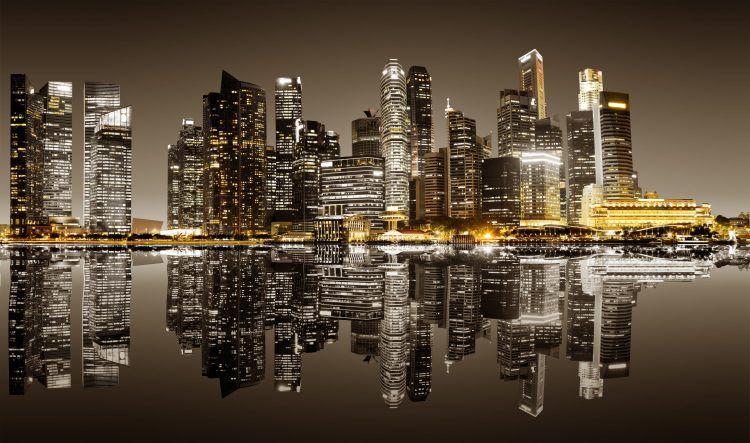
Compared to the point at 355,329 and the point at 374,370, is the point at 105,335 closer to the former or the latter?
the point at 355,329

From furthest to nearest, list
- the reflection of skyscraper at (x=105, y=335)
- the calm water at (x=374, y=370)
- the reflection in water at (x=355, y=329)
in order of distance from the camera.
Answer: the reflection of skyscraper at (x=105, y=335) < the reflection in water at (x=355, y=329) < the calm water at (x=374, y=370)

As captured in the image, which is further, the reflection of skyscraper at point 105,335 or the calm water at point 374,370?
the reflection of skyscraper at point 105,335

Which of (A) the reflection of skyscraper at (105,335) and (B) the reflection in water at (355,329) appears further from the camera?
(A) the reflection of skyscraper at (105,335)

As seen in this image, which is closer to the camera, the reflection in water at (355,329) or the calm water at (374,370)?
the calm water at (374,370)

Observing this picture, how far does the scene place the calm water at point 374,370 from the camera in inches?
309

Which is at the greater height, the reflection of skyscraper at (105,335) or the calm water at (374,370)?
the reflection of skyscraper at (105,335)

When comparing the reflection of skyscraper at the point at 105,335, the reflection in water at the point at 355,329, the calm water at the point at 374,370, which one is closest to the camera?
the calm water at the point at 374,370

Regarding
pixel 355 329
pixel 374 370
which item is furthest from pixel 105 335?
pixel 374 370

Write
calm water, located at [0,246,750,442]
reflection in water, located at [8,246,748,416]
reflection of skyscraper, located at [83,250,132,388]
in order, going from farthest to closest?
reflection of skyscraper, located at [83,250,132,388] < reflection in water, located at [8,246,748,416] < calm water, located at [0,246,750,442]

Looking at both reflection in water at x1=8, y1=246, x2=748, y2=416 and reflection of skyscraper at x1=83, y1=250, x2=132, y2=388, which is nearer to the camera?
reflection in water at x1=8, y1=246, x2=748, y2=416

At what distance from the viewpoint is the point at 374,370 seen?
11.1m

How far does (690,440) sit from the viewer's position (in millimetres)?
7164

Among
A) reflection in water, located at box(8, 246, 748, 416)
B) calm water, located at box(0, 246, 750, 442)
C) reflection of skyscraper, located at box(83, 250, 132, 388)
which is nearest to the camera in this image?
calm water, located at box(0, 246, 750, 442)

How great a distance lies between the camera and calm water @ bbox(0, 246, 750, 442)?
25.7 ft
